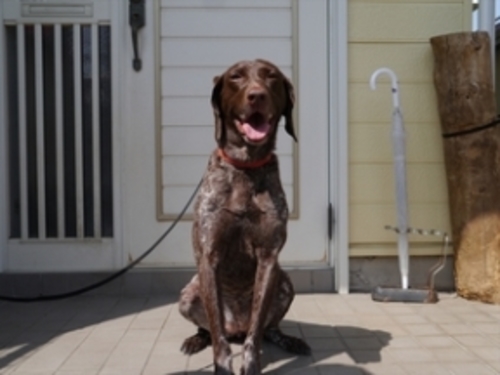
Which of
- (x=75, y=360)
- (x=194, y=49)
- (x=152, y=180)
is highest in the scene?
(x=194, y=49)

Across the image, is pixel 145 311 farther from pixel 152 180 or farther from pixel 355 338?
pixel 355 338

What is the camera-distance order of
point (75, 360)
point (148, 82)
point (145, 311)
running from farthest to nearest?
point (148, 82), point (145, 311), point (75, 360)

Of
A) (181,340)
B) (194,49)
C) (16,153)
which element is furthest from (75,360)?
(194,49)

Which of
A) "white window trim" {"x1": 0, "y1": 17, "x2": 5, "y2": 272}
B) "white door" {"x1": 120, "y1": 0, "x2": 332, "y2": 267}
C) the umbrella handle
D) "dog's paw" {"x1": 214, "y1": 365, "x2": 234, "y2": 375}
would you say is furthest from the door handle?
"dog's paw" {"x1": 214, "y1": 365, "x2": 234, "y2": 375}

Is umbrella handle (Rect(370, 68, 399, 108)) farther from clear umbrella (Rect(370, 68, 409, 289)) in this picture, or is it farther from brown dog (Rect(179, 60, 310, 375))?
brown dog (Rect(179, 60, 310, 375))

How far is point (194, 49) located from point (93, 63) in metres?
0.66

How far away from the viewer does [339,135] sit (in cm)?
416

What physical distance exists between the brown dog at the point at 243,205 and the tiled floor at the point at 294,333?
0.28m

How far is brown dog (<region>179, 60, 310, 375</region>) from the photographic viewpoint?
250cm

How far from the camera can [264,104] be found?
8.02ft

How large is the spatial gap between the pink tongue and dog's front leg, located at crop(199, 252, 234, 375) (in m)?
0.50

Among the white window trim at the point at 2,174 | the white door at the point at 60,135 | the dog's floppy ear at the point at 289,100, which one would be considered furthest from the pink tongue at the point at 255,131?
the white window trim at the point at 2,174

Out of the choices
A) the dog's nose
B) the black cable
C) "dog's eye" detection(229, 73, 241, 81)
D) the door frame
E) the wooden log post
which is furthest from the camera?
the door frame

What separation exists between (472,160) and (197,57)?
184cm
